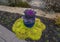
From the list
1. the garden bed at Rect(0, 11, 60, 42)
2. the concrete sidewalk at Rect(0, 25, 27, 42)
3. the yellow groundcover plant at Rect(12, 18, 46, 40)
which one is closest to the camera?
the yellow groundcover plant at Rect(12, 18, 46, 40)

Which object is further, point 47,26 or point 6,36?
point 47,26

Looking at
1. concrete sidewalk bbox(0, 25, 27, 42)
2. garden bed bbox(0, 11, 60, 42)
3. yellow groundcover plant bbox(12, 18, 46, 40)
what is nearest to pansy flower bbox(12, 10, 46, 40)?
yellow groundcover plant bbox(12, 18, 46, 40)

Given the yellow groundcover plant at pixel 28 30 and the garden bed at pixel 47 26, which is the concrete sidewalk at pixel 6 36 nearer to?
the garden bed at pixel 47 26

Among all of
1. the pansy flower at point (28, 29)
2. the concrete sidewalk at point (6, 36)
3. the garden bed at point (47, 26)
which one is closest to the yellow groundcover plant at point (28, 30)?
the pansy flower at point (28, 29)

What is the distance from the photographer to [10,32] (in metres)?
5.05

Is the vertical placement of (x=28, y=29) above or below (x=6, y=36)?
above

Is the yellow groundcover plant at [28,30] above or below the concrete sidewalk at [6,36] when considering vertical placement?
above

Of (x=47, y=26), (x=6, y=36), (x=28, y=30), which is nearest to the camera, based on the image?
(x=28, y=30)

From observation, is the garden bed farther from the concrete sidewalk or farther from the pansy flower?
the pansy flower

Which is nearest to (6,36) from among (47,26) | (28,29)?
(47,26)

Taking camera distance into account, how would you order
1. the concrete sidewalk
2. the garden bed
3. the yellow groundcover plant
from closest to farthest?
the yellow groundcover plant → the concrete sidewalk → the garden bed

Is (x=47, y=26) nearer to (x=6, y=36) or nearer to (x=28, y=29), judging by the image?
(x=6, y=36)

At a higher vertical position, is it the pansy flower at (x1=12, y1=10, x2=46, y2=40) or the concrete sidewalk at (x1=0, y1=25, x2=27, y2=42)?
the pansy flower at (x1=12, y1=10, x2=46, y2=40)

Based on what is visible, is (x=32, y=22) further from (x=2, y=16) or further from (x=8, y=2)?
(x=8, y=2)
